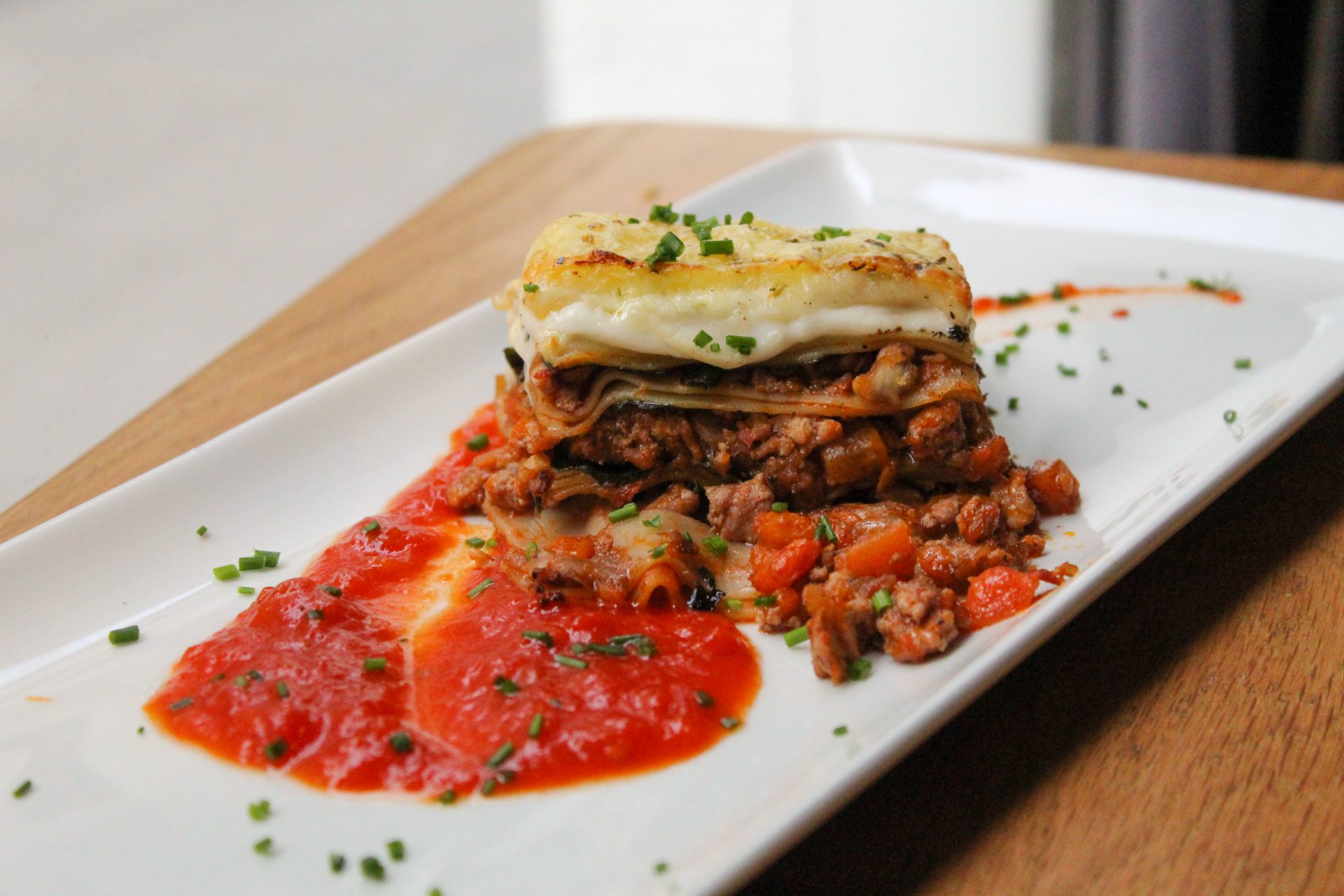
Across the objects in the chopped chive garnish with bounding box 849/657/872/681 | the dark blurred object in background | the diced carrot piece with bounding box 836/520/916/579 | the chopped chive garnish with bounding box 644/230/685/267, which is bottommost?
the chopped chive garnish with bounding box 849/657/872/681

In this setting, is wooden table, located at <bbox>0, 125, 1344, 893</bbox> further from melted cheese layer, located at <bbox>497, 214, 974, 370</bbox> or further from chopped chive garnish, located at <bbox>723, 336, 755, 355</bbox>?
chopped chive garnish, located at <bbox>723, 336, 755, 355</bbox>

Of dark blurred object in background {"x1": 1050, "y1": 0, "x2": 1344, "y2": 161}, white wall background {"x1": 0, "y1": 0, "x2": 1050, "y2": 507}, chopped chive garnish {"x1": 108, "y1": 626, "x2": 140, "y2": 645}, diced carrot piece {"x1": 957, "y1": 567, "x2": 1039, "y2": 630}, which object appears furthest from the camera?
dark blurred object in background {"x1": 1050, "y1": 0, "x2": 1344, "y2": 161}

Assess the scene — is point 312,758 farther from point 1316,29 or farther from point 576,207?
point 1316,29

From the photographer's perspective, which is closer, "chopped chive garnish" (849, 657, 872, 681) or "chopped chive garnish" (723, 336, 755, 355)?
"chopped chive garnish" (849, 657, 872, 681)

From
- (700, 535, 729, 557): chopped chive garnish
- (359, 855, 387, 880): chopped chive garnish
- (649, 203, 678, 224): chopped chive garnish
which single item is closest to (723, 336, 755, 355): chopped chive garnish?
(700, 535, 729, 557): chopped chive garnish

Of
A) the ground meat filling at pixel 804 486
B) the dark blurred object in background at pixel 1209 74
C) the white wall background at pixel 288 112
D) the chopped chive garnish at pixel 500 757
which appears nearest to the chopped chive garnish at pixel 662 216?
the ground meat filling at pixel 804 486

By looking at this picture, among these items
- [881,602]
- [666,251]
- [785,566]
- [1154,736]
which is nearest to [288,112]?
[666,251]

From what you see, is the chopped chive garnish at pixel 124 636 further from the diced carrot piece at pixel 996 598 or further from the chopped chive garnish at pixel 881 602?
the diced carrot piece at pixel 996 598
